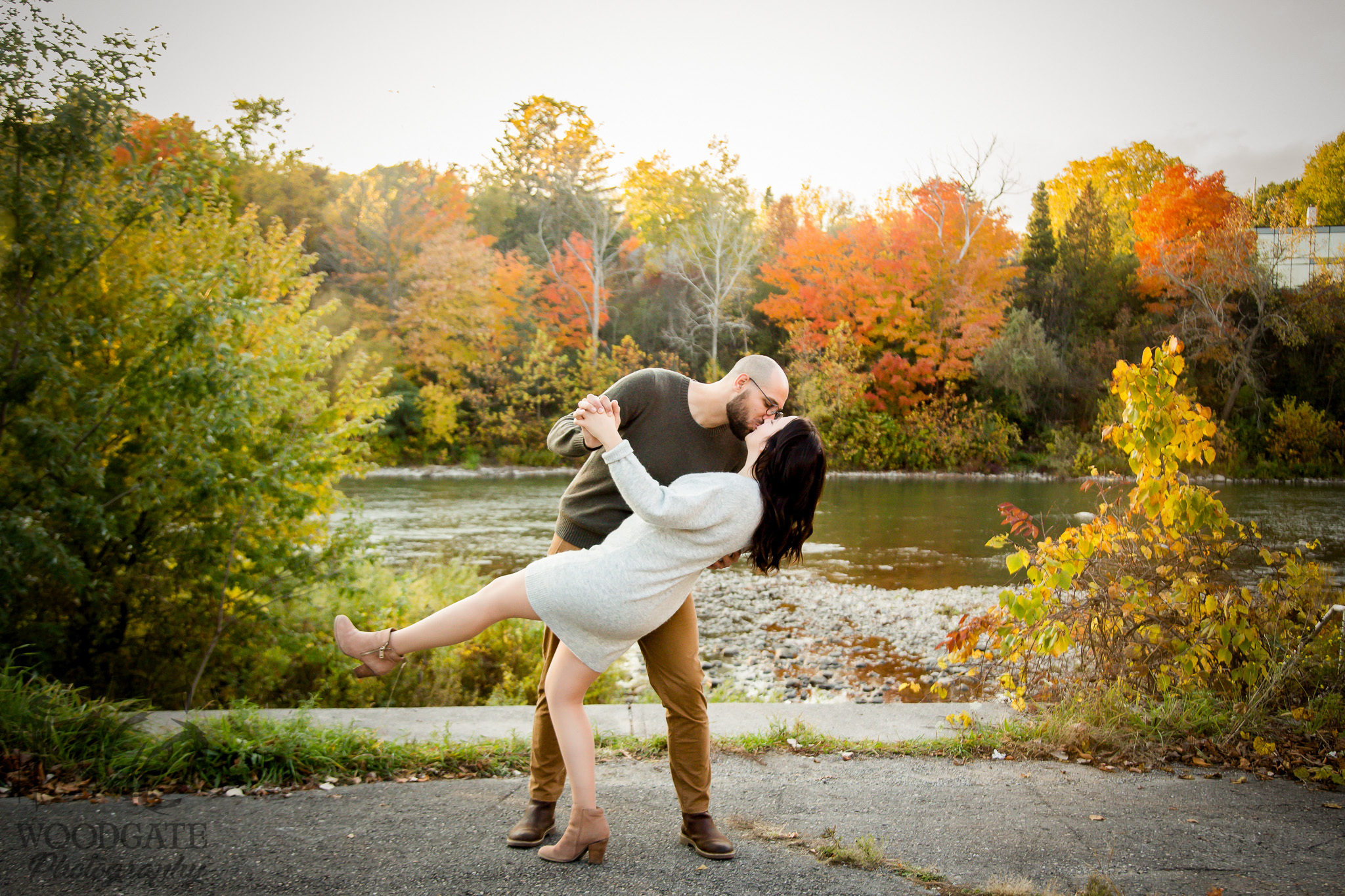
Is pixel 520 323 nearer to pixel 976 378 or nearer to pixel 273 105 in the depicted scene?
pixel 976 378

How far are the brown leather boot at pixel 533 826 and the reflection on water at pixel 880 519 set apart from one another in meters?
7.50

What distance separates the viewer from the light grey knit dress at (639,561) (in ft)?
8.06

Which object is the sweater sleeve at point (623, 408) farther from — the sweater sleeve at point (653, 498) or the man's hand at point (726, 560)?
the man's hand at point (726, 560)

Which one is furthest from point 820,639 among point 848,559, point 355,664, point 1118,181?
point 1118,181

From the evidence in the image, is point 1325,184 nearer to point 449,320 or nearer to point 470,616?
point 449,320

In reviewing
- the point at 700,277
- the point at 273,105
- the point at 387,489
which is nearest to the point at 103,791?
the point at 273,105

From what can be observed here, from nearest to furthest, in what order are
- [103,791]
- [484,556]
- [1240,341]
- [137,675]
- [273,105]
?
[103,791] → [137,675] → [273,105] → [484,556] → [1240,341]

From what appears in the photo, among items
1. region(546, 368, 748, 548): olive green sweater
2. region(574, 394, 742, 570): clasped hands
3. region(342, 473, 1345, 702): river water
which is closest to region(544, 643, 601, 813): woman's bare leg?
region(546, 368, 748, 548): olive green sweater

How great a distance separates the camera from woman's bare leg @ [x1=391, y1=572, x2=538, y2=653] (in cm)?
258

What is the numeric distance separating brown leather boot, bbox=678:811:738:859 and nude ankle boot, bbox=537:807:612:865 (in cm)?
29

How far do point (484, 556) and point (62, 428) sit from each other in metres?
8.22

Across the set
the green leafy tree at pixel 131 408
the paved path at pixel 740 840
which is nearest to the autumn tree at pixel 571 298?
the green leafy tree at pixel 131 408

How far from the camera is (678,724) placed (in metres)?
2.72

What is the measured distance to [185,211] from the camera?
228 inches
